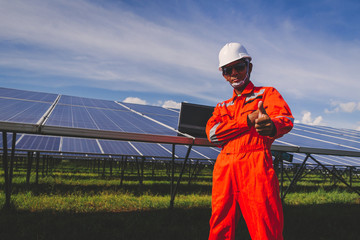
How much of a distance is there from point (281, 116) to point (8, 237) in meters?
3.82

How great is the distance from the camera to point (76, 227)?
3816mm

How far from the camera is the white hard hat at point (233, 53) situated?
2279mm

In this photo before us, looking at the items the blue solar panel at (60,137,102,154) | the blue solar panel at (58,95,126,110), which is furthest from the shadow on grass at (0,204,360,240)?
the blue solar panel at (60,137,102,154)

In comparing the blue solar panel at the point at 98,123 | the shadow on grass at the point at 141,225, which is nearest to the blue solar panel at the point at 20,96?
the blue solar panel at the point at 98,123

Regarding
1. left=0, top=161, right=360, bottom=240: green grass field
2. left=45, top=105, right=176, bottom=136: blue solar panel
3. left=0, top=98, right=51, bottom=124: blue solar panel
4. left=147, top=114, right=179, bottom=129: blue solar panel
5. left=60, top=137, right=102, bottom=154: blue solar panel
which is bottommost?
left=0, top=161, right=360, bottom=240: green grass field

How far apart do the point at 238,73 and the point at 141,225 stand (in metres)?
3.07

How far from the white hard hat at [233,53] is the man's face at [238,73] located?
0.06m

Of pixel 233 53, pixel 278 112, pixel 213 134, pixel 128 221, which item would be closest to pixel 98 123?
pixel 128 221

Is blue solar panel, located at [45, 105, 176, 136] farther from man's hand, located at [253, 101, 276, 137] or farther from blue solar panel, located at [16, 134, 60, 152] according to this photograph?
blue solar panel, located at [16, 134, 60, 152]

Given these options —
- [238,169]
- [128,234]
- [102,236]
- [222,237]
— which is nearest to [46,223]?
[102,236]

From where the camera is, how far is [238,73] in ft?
7.70

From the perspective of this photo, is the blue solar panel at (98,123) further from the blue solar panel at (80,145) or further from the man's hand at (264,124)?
the blue solar panel at (80,145)

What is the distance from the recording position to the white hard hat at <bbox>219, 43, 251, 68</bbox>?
2.28m

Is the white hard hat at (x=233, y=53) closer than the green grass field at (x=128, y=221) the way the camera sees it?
Yes
